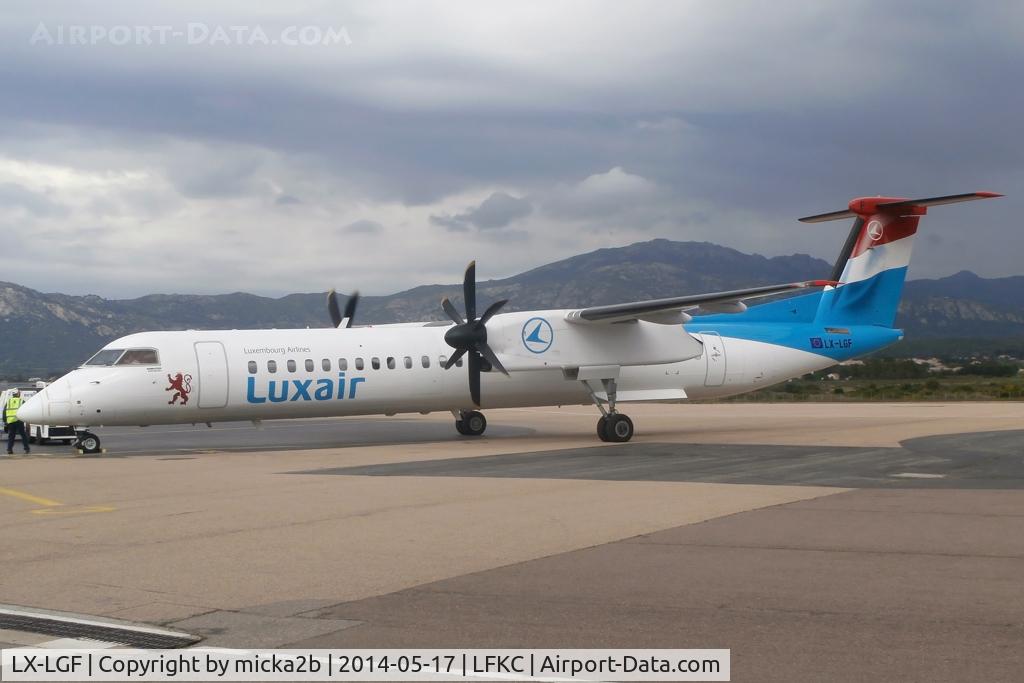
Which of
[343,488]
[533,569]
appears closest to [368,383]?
[343,488]

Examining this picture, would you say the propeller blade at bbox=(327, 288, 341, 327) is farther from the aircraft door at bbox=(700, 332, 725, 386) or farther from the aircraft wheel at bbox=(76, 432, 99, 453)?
the aircraft door at bbox=(700, 332, 725, 386)

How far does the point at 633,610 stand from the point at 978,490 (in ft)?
29.4

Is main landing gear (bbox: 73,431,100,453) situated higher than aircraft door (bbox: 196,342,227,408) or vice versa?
aircraft door (bbox: 196,342,227,408)

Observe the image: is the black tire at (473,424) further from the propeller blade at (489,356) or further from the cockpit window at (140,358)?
the cockpit window at (140,358)

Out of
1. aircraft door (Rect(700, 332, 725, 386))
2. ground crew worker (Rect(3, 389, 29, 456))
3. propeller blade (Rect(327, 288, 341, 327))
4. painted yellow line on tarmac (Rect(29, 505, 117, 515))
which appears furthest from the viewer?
propeller blade (Rect(327, 288, 341, 327))

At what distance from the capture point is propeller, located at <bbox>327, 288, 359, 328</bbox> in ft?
105

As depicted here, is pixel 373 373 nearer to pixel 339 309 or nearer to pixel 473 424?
pixel 473 424

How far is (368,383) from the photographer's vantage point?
84.1 feet

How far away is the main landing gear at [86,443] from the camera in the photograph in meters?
24.0

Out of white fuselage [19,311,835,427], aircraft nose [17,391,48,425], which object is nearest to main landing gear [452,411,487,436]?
white fuselage [19,311,835,427]

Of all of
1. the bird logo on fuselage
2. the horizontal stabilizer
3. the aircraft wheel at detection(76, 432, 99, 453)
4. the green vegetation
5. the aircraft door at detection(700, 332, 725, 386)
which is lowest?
the aircraft wheel at detection(76, 432, 99, 453)

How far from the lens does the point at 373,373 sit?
25734 mm

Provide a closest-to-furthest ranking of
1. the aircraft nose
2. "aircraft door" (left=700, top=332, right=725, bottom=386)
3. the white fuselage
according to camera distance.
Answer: the aircraft nose → the white fuselage → "aircraft door" (left=700, top=332, right=725, bottom=386)

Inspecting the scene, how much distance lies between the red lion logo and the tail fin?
17908 mm
